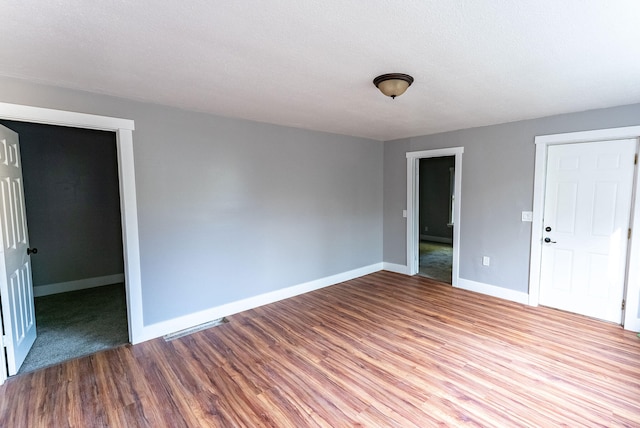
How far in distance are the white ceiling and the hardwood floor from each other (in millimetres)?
2371

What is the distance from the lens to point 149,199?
296 cm

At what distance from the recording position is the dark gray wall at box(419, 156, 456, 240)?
8.52 m

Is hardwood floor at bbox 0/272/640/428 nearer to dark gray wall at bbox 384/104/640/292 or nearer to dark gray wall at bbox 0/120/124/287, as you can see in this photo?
dark gray wall at bbox 384/104/640/292

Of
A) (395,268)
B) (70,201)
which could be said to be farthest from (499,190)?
(70,201)

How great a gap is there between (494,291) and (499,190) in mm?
1413

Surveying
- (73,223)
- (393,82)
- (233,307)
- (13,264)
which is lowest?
(233,307)

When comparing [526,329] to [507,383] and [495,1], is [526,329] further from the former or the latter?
[495,1]

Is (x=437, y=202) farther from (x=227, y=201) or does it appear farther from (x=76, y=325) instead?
(x=76, y=325)

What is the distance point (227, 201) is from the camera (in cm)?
351

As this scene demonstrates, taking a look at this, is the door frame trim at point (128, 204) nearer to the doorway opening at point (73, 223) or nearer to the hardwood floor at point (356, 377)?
the hardwood floor at point (356, 377)

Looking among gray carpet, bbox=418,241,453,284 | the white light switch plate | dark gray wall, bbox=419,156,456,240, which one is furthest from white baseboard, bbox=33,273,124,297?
dark gray wall, bbox=419,156,456,240

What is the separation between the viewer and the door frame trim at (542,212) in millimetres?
3109

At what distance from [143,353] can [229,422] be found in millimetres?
1343

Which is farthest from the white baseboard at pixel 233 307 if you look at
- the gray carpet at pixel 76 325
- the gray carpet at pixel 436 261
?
the gray carpet at pixel 436 261
